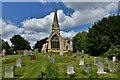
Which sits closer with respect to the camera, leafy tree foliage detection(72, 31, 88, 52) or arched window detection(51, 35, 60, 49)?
arched window detection(51, 35, 60, 49)

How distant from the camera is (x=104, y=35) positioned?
5731cm

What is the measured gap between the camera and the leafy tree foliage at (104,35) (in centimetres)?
5538

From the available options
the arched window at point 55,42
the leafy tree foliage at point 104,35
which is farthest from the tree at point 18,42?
the leafy tree foliage at point 104,35

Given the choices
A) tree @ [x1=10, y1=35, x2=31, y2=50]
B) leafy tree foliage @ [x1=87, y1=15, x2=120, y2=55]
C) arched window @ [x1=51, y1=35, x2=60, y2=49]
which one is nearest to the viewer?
leafy tree foliage @ [x1=87, y1=15, x2=120, y2=55]

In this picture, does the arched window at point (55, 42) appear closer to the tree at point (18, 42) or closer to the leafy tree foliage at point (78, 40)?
the leafy tree foliage at point (78, 40)

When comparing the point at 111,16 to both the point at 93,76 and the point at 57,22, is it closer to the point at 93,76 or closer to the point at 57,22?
the point at 57,22

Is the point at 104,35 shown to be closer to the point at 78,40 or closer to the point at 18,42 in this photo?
the point at 78,40

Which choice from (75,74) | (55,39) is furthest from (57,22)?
(75,74)

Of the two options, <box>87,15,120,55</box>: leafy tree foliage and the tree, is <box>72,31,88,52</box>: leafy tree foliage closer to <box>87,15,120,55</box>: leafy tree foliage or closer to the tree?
the tree

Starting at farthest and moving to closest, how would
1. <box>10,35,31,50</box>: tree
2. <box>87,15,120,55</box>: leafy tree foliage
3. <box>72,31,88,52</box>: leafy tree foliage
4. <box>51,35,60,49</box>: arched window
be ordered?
<box>10,35,31,50</box>: tree < <box>72,31,88,52</box>: leafy tree foliage < <box>51,35,60,49</box>: arched window < <box>87,15,120,55</box>: leafy tree foliage

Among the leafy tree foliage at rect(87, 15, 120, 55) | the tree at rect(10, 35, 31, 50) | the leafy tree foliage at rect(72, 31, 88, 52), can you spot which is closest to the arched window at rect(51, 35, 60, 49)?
the leafy tree foliage at rect(87, 15, 120, 55)

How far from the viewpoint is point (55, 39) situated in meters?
76.6

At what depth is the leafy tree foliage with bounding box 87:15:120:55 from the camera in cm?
5538

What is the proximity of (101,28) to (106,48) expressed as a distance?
5.24 metres
